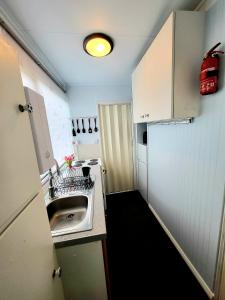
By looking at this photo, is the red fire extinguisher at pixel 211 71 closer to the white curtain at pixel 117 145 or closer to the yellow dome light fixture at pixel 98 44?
the yellow dome light fixture at pixel 98 44

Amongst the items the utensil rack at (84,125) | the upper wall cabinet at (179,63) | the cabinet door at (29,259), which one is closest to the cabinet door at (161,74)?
the upper wall cabinet at (179,63)

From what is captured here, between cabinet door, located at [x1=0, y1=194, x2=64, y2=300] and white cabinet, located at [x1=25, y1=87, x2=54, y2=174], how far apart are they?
1.05ft

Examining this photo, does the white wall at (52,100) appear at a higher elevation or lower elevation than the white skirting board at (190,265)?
higher

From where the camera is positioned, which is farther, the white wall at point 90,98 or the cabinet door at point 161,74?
the white wall at point 90,98

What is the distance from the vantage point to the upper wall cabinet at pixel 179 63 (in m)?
1.01

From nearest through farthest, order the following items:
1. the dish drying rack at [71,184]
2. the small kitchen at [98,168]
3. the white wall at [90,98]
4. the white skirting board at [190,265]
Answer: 1. the small kitchen at [98,168]
2. the white skirting board at [190,265]
3. the dish drying rack at [71,184]
4. the white wall at [90,98]

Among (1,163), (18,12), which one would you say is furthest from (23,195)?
(18,12)

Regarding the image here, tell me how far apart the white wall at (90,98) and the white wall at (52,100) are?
0.18 meters

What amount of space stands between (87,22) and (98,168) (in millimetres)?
1760

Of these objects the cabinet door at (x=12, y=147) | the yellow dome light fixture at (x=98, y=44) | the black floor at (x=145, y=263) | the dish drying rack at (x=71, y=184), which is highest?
the yellow dome light fixture at (x=98, y=44)

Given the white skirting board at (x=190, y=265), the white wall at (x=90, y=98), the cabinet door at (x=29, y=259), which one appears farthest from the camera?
the white wall at (x=90, y=98)

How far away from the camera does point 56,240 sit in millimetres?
859

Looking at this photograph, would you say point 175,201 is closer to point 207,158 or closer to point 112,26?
point 207,158

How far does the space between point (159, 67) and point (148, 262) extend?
2027 mm
